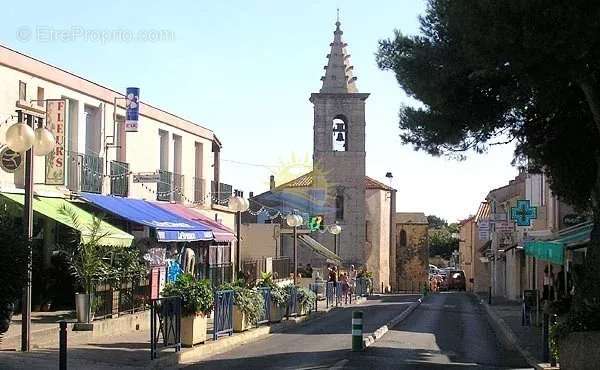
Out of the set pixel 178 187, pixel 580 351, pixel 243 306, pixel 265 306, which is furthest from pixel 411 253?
pixel 580 351

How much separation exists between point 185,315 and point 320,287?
24.0 meters

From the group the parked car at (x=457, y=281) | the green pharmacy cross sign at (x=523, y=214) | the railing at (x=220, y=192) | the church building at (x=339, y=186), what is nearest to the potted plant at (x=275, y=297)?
the green pharmacy cross sign at (x=523, y=214)

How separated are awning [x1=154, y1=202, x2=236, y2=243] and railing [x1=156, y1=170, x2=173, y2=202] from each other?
0.37 meters

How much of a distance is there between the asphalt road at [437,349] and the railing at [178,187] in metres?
9.13

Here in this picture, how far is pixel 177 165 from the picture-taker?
→ 1275 inches

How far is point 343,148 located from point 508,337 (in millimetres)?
46321

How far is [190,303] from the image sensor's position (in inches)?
679

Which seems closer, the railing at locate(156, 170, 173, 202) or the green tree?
the green tree

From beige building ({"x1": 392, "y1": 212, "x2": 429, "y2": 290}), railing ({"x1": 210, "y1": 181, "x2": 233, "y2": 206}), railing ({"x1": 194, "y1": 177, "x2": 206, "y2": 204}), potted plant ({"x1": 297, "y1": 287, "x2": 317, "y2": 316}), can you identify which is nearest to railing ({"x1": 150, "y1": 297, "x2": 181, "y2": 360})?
potted plant ({"x1": 297, "y1": 287, "x2": 317, "y2": 316})

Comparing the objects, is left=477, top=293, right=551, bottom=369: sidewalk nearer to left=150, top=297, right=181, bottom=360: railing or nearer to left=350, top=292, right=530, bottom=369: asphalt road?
left=350, top=292, right=530, bottom=369: asphalt road

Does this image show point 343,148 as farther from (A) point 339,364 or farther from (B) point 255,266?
(A) point 339,364

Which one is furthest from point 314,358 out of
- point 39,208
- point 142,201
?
point 142,201

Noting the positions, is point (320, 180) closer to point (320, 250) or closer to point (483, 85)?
point (320, 250)

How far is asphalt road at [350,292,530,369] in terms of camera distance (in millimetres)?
16469
